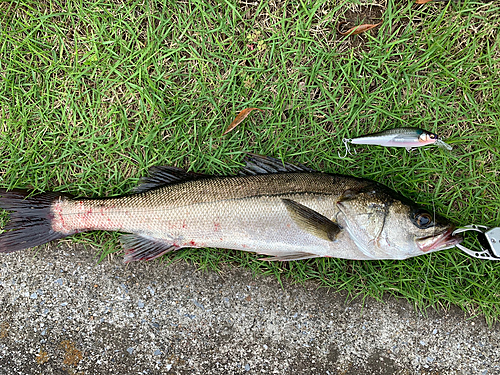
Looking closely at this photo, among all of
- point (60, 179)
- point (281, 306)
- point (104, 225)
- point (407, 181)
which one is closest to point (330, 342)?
point (281, 306)

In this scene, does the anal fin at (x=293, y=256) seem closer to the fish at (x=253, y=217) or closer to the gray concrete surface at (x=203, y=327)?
the fish at (x=253, y=217)

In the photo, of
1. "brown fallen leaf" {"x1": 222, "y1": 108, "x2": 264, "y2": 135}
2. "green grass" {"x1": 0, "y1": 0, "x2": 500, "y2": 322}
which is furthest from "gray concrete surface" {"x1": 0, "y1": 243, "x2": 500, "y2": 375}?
"brown fallen leaf" {"x1": 222, "y1": 108, "x2": 264, "y2": 135}

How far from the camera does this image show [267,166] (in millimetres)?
3059

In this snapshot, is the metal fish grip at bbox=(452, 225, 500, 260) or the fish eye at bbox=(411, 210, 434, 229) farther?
the metal fish grip at bbox=(452, 225, 500, 260)

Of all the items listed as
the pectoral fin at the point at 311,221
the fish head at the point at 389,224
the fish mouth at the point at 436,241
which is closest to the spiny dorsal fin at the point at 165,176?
the pectoral fin at the point at 311,221

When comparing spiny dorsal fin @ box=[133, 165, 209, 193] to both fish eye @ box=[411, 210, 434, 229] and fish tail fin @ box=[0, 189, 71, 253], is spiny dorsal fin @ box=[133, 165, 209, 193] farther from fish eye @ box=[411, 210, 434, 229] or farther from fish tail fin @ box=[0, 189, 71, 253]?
fish eye @ box=[411, 210, 434, 229]

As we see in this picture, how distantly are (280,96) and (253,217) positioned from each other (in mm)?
1187

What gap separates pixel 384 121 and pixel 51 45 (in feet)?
→ 10.6

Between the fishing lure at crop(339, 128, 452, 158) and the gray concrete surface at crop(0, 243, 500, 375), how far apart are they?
1480 millimetres

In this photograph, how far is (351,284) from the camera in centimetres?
323

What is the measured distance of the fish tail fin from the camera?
304 cm

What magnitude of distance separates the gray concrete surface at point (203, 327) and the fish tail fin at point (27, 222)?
30cm

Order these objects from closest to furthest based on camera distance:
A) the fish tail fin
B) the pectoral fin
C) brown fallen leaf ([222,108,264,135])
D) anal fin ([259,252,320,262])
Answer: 1. the pectoral fin
2. anal fin ([259,252,320,262])
3. the fish tail fin
4. brown fallen leaf ([222,108,264,135])

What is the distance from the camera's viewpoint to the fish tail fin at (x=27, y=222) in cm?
304
